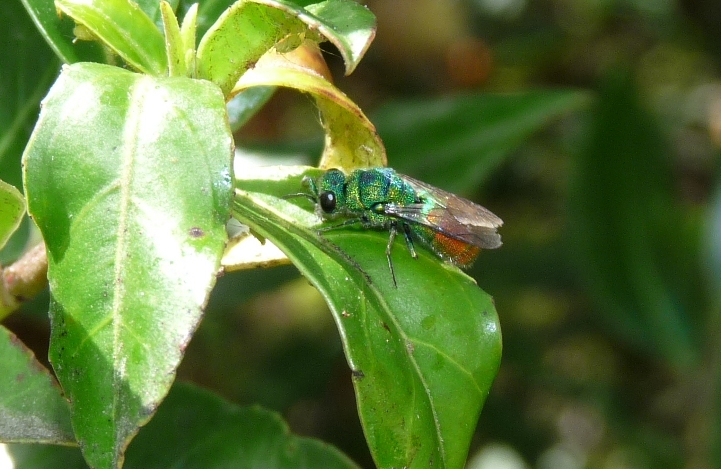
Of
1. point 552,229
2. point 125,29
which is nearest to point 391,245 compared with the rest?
point 125,29

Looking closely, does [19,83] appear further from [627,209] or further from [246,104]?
[627,209]

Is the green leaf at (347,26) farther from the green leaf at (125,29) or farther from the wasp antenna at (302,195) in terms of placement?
the wasp antenna at (302,195)

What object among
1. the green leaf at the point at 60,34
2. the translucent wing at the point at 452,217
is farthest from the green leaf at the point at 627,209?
the green leaf at the point at 60,34

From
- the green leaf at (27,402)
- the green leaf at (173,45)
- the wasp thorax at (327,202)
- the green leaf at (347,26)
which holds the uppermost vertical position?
the green leaf at (347,26)

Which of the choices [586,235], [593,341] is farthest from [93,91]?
[593,341]

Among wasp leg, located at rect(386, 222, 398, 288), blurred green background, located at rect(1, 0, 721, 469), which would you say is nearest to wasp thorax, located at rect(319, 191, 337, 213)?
wasp leg, located at rect(386, 222, 398, 288)

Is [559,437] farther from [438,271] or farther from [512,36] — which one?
[438,271]
